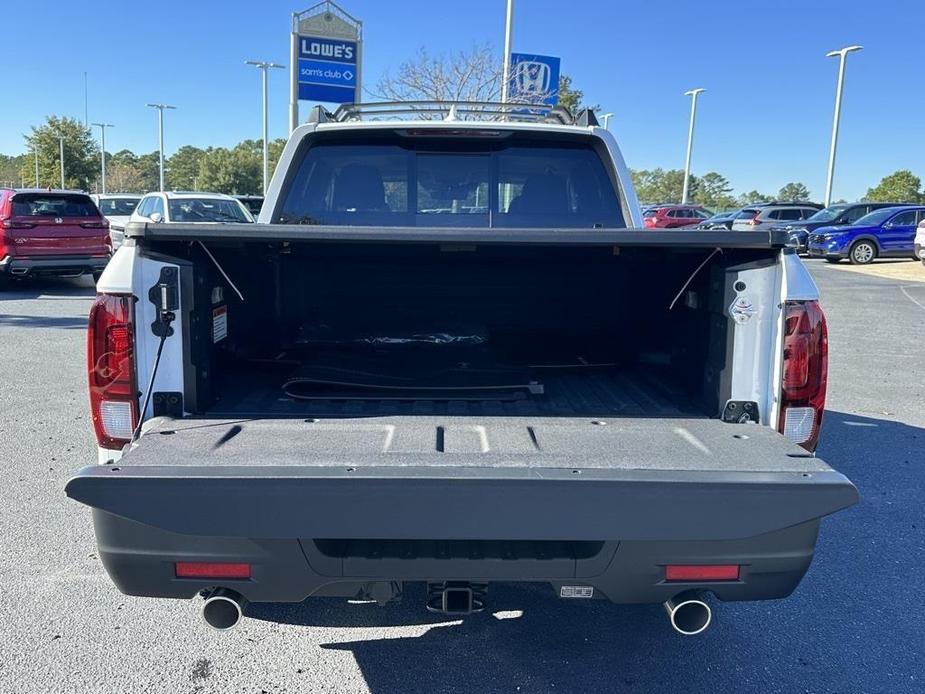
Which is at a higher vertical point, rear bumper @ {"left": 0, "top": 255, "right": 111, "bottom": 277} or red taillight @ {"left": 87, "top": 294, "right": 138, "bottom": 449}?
red taillight @ {"left": 87, "top": 294, "right": 138, "bottom": 449}

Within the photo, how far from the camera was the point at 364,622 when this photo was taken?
10.4 ft

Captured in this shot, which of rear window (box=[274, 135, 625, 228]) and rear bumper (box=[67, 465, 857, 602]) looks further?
rear window (box=[274, 135, 625, 228])

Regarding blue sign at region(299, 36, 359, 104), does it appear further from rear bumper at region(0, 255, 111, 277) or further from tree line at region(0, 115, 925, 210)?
tree line at region(0, 115, 925, 210)

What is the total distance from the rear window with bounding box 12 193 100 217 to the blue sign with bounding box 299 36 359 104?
4.59m

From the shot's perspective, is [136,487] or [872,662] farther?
[872,662]

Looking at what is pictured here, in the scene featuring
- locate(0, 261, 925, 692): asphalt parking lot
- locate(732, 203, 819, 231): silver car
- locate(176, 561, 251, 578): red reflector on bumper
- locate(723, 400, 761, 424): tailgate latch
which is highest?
locate(732, 203, 819, 231): silver car

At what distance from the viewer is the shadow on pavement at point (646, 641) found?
9.13ft

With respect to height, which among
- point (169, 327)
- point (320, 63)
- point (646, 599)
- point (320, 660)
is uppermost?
point (320, 63)

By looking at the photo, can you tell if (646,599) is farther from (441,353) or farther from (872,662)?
(441,353)

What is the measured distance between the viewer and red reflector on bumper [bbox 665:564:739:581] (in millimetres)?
2242

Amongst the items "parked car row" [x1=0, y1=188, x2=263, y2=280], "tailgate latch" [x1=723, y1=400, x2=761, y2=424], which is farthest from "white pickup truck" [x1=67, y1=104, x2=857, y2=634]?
"parked car row" [x1=0, y1=188, x2=263, y2=280]

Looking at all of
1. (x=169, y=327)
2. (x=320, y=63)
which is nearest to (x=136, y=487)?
(x=169, y=327)

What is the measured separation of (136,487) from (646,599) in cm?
155

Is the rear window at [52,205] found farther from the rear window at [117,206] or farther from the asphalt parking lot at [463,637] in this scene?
the asphalt parking lot at [463,637]
